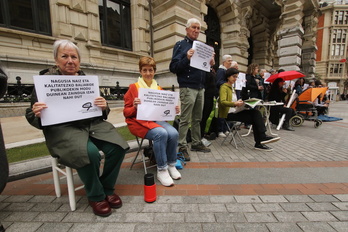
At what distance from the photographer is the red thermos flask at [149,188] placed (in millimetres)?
1943

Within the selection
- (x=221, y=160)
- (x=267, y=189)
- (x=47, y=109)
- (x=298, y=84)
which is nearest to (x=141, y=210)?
(x=47, y=109)

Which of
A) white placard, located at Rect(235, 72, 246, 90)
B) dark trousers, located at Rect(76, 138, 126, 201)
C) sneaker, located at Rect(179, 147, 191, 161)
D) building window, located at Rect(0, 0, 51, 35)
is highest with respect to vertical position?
building window, located at Rect(0, 0, 51, 35)

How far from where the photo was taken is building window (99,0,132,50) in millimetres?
8562

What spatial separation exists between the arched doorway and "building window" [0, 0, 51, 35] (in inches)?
334

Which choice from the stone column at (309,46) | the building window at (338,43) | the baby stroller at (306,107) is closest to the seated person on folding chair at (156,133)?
the baby stroller at (306,107)

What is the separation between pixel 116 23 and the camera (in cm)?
906

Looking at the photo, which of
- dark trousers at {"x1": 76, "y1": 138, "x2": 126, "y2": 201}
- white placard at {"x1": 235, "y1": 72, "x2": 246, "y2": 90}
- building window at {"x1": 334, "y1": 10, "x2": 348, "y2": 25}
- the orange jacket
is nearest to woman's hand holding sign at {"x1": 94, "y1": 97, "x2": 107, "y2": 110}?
dark trousers at {"x1": 76, "y1": 138, "x2": 126, "y2": 201}

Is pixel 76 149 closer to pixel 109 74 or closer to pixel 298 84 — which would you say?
pixel 109 74

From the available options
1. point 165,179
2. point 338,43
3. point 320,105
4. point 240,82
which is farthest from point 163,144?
point 338,43

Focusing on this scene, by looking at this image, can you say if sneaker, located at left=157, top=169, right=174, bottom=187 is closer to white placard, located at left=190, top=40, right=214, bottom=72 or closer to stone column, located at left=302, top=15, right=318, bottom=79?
white placard, located at left=190, top=40, right=214, bottom=72

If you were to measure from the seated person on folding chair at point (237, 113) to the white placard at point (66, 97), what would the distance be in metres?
2.62

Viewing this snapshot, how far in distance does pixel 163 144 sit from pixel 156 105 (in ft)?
1.88

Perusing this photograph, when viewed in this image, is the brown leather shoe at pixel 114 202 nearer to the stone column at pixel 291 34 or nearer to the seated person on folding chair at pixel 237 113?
the seated person on folding chair at pixel 237 113

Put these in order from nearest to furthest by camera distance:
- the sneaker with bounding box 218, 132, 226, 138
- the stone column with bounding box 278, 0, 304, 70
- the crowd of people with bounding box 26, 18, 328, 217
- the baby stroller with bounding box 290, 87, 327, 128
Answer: the crowd of people with bounding box 26, 18, 328, 217
the sneaker with bounding box 218, 132, 226, 138
the baby stroller with bounding box 290, 87, 327, 128
the stone column with bounding box 278, 0, 304, 70
